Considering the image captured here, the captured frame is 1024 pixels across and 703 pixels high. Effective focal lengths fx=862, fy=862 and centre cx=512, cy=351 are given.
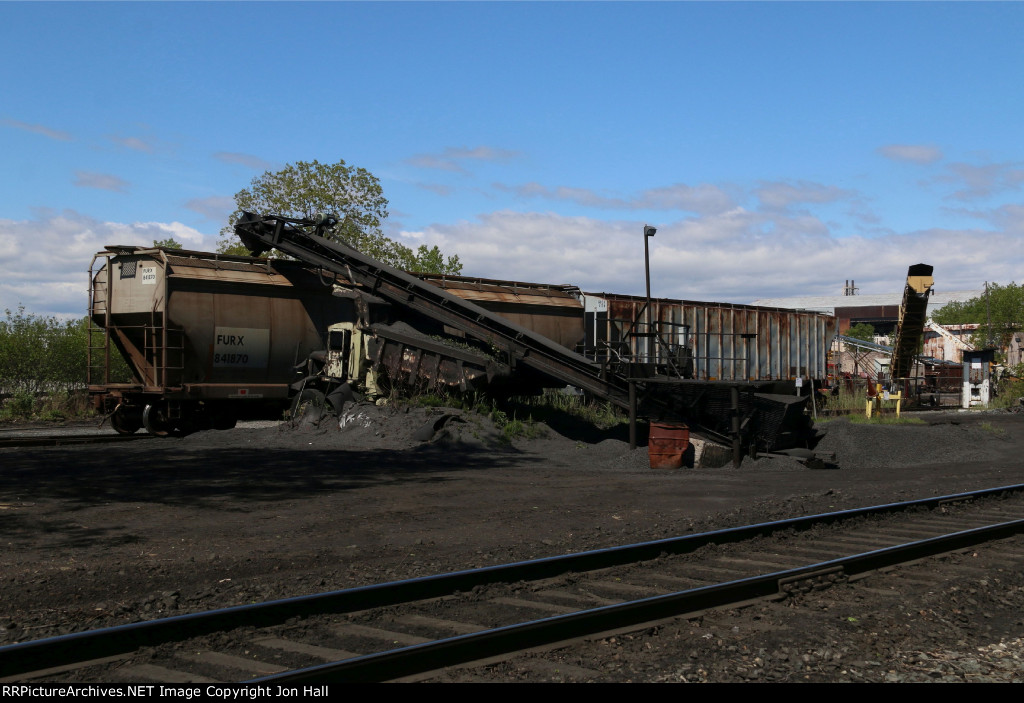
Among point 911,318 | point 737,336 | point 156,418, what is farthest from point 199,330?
point 911,318

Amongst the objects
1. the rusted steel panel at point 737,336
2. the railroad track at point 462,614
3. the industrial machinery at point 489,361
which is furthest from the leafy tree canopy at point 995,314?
the railroad track at point 462,614

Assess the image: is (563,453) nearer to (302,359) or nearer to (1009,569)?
(302,359)

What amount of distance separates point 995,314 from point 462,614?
89.7 meters

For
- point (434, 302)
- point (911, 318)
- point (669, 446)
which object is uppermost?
point (911, 318)

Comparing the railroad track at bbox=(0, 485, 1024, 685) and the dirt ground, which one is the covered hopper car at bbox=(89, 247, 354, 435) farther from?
the railroad track at bbox=(0, 485, 1024, 685)

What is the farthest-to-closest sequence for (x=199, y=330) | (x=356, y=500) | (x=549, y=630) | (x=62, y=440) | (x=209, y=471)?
(x=199, y=330) < (x=62, y=440) < (x=209, y=471) < (x=356, y=500) < (x=549, y=630)

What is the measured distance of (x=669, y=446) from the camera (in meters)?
15.7

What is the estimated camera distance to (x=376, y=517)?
969 centimetres

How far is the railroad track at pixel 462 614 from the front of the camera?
14.9 ft

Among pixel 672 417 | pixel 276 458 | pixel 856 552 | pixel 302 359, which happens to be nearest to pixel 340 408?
pixel 302 359

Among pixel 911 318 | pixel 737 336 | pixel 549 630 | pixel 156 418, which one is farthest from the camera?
pixel 911 318

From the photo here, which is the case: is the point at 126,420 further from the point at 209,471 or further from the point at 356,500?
the point at 356,500

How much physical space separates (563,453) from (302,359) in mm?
6655

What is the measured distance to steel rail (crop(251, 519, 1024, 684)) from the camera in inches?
171
